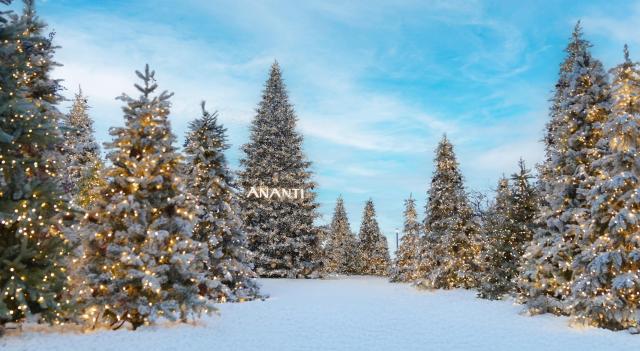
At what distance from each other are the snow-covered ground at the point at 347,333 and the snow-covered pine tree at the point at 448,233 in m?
8.38

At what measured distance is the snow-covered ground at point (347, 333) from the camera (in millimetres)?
11281

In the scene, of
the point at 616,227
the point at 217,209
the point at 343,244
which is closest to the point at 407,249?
the point at 343,244

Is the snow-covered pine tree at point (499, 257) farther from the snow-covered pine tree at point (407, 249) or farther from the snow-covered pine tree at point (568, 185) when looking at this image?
the snow-covered pine tree at point (407, 249)

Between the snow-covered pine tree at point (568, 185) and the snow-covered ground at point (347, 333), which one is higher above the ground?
the snow-covered pine tree at point (568, 185)

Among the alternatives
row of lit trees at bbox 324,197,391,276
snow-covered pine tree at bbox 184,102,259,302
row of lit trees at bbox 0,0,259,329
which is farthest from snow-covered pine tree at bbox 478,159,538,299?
row of lit trees at bbox 324,197,391,276

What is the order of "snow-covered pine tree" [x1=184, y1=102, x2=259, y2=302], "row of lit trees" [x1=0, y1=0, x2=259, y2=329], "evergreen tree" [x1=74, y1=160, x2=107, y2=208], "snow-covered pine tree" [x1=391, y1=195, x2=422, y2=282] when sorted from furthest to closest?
"snow-covered pine tree" [x1=391, y1=195, x2=422, y2=282]
"evergreen tree" [x1=74, y1=160, x2=107, y2=208]
"snow-covered pine tree" [x1=184, y1=102, x2=259, y2=302]
"row of lit trees" [x1=0, y1=0, x2=259, y2=329]

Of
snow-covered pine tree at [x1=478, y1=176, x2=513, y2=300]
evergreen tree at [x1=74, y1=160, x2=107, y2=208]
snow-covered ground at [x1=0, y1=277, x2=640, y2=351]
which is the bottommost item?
snow-covered ground at [x1=0, y1=277, x2=640, y2=351]

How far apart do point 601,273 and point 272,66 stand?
99.3ft

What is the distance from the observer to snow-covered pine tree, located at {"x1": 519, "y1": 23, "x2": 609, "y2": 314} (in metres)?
16.5

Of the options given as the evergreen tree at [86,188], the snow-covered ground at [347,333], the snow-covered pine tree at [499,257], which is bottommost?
the snow-covered ground at [347,333]

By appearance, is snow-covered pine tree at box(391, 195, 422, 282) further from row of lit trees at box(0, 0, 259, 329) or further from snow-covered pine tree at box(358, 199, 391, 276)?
row of lit trees at box(0, 0, 259, 329)

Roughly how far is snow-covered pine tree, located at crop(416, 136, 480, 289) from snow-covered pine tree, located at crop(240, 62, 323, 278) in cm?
898

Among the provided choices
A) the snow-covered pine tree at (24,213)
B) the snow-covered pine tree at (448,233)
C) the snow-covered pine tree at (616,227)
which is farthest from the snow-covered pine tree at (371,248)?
the snow-covered pine tree at (24,213)

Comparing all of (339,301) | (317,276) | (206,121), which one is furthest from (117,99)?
(317,276)
